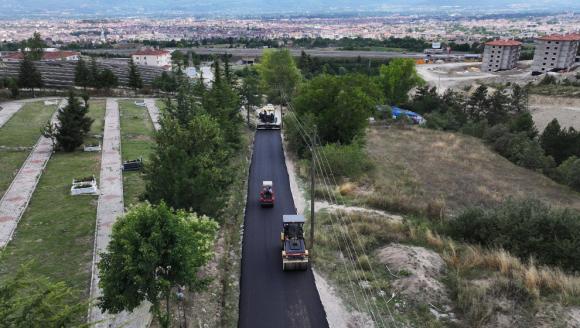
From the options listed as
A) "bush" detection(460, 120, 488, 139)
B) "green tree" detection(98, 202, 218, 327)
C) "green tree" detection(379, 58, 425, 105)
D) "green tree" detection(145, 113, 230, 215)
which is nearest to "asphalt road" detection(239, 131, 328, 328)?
"green tree" detection(145, 113, 230, 215)

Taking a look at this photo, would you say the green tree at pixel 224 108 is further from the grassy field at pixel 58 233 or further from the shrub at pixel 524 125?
the shrub at pixel 524 125

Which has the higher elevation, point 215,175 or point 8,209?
point 215,175

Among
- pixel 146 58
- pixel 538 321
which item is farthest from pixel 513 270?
pixel 146 58

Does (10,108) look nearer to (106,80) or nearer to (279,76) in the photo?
(106,80)

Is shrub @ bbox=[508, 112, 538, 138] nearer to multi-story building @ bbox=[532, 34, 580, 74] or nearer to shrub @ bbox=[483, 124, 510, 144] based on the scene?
shrub @ bbox=[483, 124, 510, 144]

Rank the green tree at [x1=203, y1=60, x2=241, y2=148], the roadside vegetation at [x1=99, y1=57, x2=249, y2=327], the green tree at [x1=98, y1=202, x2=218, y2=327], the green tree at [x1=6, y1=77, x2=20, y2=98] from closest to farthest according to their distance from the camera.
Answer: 1. the green tree at [x1=98, y1=202, x2=218, y2=327]
2. the roadside vegetation at [x1=99, y1=57, x2=249, y2=327]
3. the green tree at [x1=203, y1=60, x2=241, y2=148]
4. the green tree at [x1=6, y1=77, x2=20, y2=98]

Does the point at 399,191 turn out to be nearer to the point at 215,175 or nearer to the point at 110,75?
the point at 215,175
